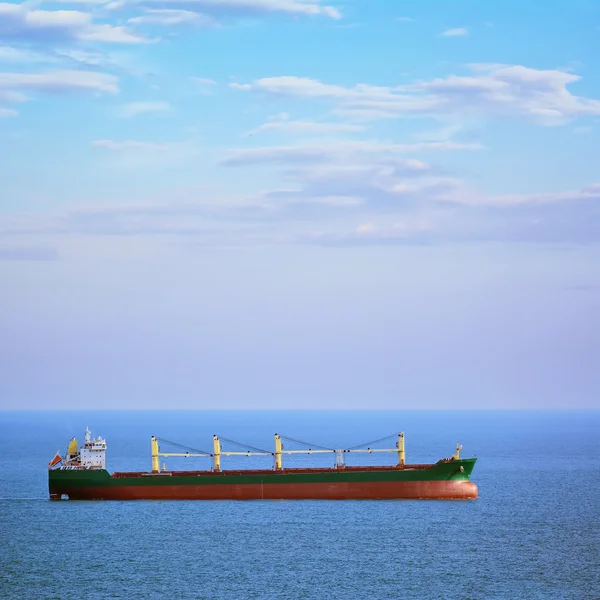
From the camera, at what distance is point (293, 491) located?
7088 centimetres

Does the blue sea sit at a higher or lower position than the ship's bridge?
lower

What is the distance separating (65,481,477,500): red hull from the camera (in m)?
69.8

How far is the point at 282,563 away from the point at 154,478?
79.8 feet

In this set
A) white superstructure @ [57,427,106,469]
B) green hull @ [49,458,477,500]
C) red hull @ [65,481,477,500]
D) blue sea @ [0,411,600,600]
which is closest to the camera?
blue sea @ [0,411,600,600]

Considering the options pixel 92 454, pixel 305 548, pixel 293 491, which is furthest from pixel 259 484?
pixel 305 548

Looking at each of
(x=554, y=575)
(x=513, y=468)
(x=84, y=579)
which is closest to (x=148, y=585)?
(x=84, y=579)

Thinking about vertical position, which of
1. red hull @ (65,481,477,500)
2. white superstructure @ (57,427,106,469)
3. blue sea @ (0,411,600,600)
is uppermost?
white superstructure @ (57,427,106,469)

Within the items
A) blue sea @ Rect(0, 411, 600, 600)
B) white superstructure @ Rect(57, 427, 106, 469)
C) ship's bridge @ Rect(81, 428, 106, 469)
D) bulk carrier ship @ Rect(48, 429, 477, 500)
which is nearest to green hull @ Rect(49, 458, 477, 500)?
bulk carrier ship @ Rect(48, 429, 477, 500)

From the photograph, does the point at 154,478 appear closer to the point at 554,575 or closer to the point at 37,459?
the point at 554,575

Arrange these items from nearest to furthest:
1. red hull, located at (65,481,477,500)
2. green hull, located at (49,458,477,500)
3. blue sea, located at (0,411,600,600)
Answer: blue sea, located at (0,411,600,600) < green hull, located at (49,458,477,500) < red hull, located at (65,481,477,500)

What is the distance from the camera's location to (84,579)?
4597 centimetres

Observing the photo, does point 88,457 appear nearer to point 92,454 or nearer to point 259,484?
point 92,454

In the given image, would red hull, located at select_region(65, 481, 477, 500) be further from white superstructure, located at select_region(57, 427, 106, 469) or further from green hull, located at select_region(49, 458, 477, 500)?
white superstructure, located at select_region(57, 427, 106, 469)

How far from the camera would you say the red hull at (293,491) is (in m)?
69.8
